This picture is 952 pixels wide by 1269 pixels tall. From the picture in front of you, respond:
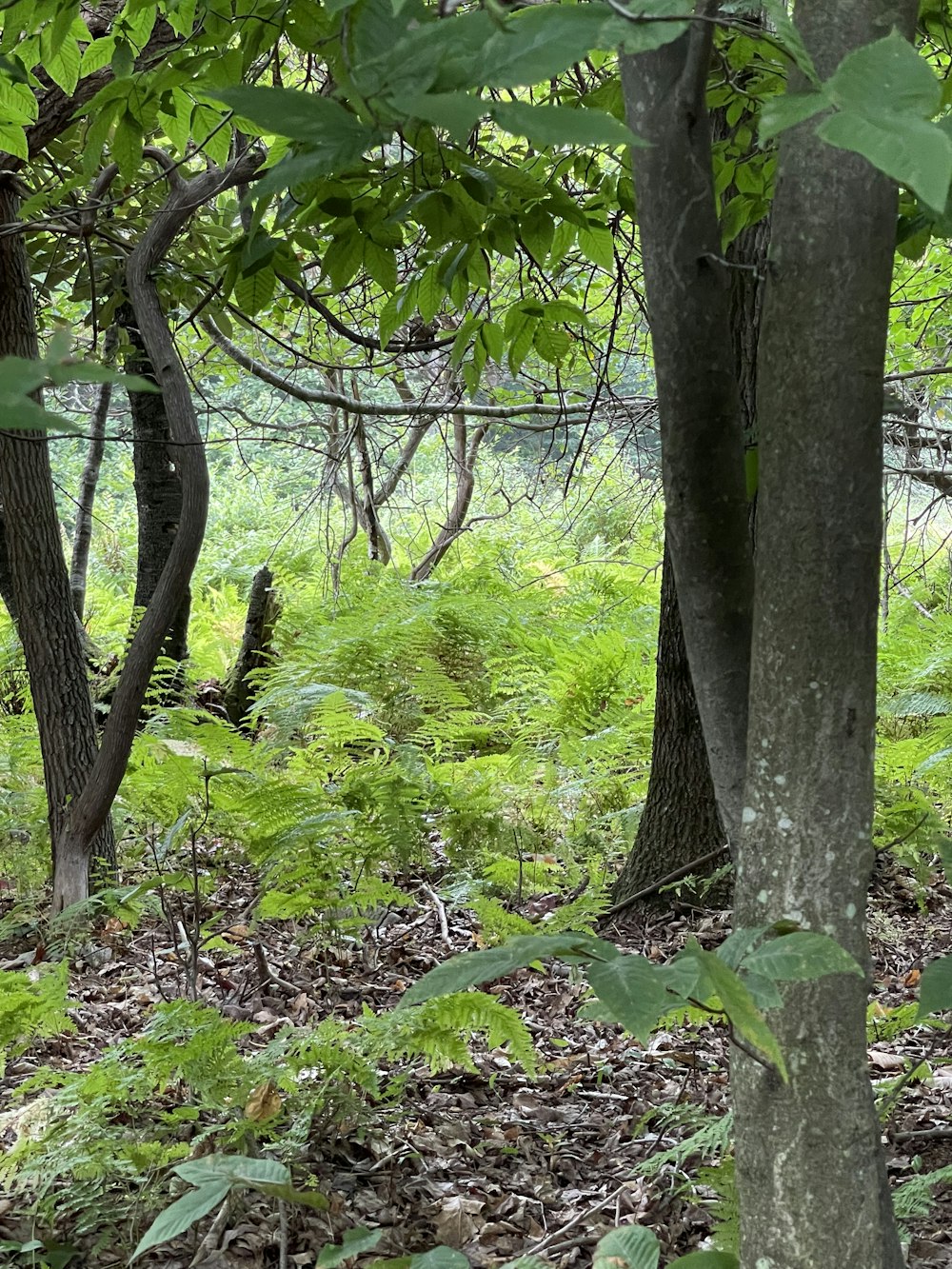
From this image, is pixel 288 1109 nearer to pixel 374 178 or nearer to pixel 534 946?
pixel 534 946

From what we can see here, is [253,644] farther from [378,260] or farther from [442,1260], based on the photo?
[442,1260]

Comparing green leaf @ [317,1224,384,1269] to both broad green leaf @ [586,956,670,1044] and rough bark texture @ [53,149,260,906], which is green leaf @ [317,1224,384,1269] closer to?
broad green leaf @ [586,956,670,1044]

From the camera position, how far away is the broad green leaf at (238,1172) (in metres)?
1.24

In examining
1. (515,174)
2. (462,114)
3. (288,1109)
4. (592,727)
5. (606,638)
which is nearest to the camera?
(462,114)

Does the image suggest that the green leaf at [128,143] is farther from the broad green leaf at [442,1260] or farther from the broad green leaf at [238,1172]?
the broad green leaf at [442,1260]

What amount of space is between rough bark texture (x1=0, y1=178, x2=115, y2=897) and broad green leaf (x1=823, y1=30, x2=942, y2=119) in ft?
9.75

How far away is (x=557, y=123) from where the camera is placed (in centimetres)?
62

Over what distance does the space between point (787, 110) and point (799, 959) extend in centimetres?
68

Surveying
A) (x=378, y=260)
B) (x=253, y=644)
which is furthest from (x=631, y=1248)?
(x=253, y=644)

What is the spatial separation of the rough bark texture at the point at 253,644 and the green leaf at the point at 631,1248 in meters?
4.91

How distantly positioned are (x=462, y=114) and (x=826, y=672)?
670mm

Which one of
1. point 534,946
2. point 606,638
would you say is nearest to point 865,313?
point 534,946

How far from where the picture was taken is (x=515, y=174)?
137cm

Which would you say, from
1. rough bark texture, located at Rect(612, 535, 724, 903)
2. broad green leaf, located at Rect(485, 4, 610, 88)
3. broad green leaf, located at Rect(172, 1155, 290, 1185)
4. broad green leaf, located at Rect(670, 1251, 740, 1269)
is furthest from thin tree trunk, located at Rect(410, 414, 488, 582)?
broad green leaf, located at Rect(485, 4, 610, 88)
